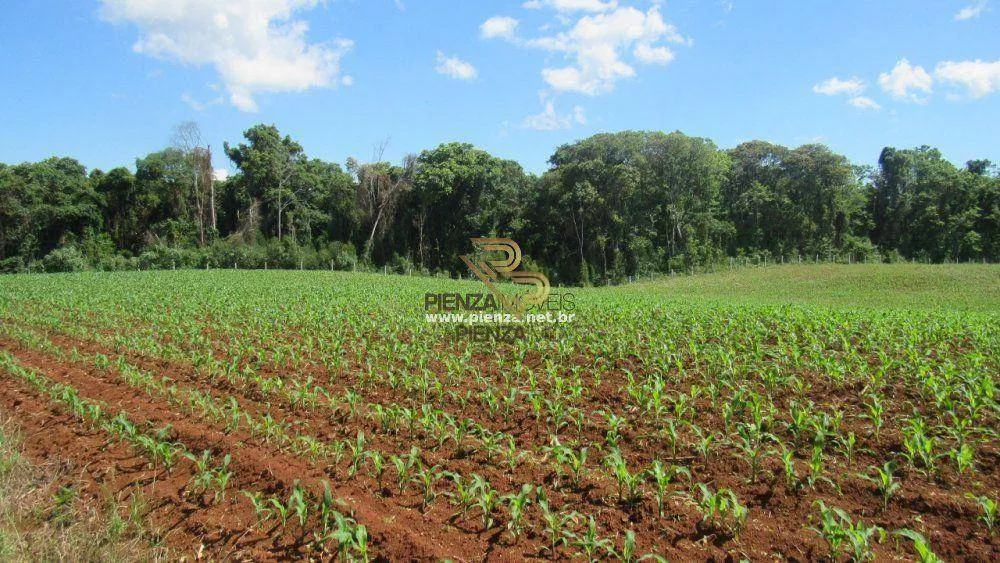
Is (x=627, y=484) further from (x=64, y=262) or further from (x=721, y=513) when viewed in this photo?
(x=64, y=262)

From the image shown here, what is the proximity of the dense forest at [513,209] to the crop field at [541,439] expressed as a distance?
2960 centimetres

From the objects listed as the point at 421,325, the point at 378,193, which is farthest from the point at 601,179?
the point at 421,325

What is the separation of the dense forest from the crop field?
97.1ft

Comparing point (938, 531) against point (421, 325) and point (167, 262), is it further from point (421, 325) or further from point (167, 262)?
point (167, 262)

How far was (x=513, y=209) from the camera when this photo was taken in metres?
42.2

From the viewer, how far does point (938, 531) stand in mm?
3715

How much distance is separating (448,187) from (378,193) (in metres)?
7.54

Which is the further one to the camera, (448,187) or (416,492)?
(448,187)

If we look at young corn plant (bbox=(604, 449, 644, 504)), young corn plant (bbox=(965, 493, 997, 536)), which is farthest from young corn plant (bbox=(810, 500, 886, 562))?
young corn plant (bbox=(604, 449, 644, 504))

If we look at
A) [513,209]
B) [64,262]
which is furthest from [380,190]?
[64,262]

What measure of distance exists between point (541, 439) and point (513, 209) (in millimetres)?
37651

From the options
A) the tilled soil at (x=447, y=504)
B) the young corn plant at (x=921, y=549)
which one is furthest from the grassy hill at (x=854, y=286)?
the young corn plant at (x=921, y=549)

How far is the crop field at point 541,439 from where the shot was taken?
12.5 ft

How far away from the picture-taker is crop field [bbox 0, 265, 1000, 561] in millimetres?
3811
